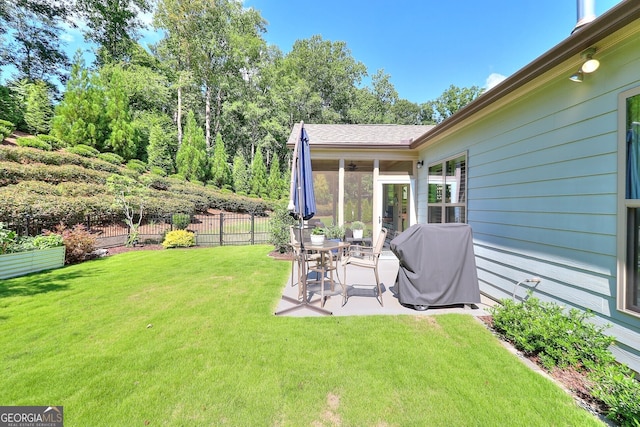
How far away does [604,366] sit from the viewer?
228cm

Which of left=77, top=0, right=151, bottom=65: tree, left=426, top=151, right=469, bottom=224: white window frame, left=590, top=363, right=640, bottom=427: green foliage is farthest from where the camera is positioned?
left=77, top=0, right=151, bottom=65: tree

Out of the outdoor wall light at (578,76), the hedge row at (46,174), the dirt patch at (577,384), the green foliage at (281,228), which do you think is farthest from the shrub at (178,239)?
the outdoor wall light at (578,76)

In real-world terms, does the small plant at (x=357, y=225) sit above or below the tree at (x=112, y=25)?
below

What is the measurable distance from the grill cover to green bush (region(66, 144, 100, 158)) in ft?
51.6

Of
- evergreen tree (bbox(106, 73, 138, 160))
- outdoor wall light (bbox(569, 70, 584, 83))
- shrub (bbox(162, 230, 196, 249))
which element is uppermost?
evergreen tree (bbox(106, 73, 138, 160))

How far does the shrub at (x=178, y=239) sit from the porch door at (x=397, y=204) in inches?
253

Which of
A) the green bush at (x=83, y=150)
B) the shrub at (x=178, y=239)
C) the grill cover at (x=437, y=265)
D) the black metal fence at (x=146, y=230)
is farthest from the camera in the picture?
the green bush at (x=83, y=150)

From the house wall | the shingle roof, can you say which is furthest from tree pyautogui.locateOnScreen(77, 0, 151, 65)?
the house wall

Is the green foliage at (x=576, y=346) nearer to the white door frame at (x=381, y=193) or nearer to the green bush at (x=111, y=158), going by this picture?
the white door frame at (x=381, y=193)

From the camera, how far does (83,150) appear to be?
12.7 metres

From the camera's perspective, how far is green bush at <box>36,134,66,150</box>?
1188 centimetres

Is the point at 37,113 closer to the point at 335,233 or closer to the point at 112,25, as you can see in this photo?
the point at 112,25

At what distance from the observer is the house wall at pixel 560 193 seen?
247cm

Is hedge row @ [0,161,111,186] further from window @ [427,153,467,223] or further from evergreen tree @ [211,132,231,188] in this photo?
window @ [427,153,467,223]
